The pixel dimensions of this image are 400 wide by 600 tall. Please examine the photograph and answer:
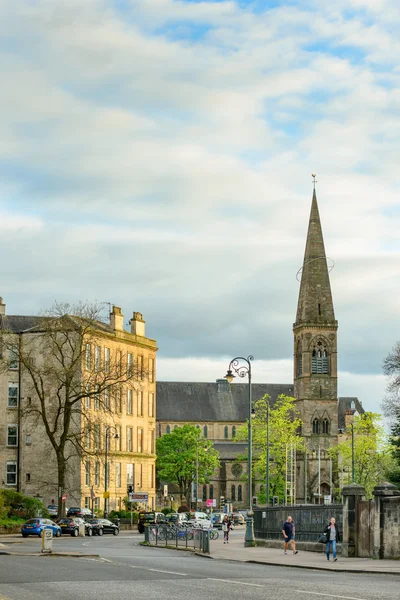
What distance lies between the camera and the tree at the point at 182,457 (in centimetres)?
15538

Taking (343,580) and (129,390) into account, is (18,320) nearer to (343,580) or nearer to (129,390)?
(129,390)

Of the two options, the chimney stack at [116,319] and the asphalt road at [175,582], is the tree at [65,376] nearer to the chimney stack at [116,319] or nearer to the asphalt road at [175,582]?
the chimney stack at [116,319]

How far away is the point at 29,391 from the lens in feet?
325

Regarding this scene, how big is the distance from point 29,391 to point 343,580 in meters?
73.2

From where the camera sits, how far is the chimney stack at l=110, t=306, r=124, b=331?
108438 millimetres

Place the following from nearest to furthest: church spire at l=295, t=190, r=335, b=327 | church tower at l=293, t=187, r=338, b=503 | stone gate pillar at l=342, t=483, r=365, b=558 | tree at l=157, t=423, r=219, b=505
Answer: stone gate pillar at l=342, t=483, r=365, b=558 < tree at l=157, t=423, r=219, b=505 < church tower at l=293, t=187, r=338, b=503 < church spire at l=295, t=190, r=335, b=327

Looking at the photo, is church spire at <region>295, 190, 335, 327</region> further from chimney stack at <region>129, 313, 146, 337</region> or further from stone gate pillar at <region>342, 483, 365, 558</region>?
stone gate pillar at <region>342, 483, 365, 558</region>

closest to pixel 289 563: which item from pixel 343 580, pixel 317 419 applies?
pixel 343 580

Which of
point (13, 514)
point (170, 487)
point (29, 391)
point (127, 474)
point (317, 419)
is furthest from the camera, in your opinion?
point (170, 487)

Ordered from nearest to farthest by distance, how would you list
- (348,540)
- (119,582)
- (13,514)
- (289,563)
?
(119,582)
(289,563)
(348,540)
(13,514)

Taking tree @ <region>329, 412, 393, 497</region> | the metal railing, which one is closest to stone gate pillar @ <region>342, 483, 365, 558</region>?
the metal railing

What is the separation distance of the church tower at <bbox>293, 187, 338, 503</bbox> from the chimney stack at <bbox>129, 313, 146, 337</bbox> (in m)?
51.6

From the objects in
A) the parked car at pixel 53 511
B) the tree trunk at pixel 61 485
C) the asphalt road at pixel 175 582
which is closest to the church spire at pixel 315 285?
the parked car at pixel 53 511

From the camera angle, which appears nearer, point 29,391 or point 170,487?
point 29,391
